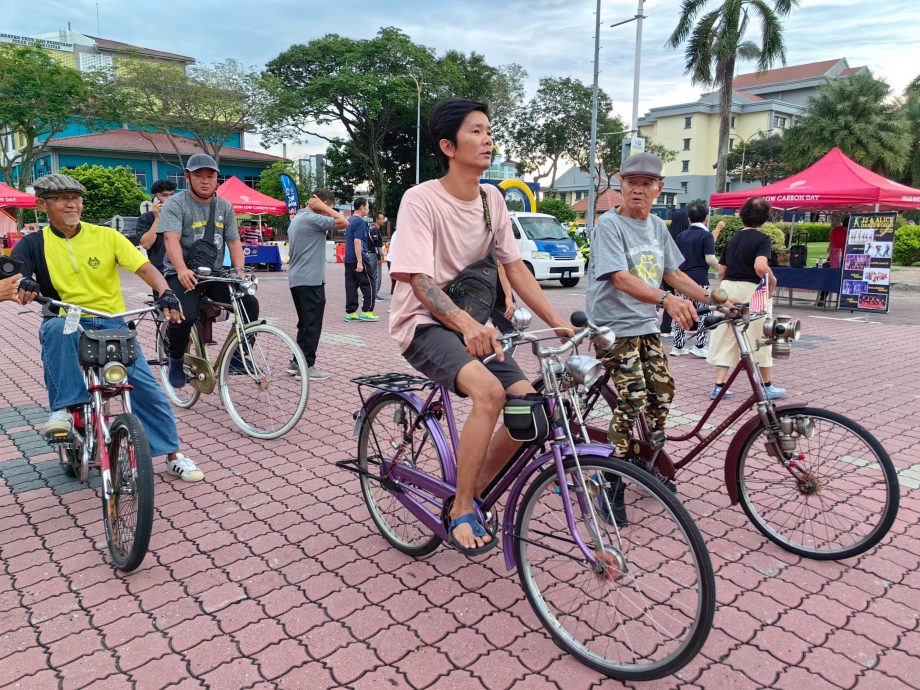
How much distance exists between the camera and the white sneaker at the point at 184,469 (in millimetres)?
4113

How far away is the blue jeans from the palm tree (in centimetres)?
2785

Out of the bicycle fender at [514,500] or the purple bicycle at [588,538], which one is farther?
the bicycle fender at [514,500]

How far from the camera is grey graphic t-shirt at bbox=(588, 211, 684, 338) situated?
346 centimetres

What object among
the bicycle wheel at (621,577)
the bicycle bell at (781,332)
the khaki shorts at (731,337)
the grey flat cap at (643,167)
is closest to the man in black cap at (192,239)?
the grey flat cap at (643,167)

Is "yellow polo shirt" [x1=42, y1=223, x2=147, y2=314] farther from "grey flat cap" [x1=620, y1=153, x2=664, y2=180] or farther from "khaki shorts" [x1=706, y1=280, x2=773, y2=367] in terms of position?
"khaki shorts" [x1=706, y1=280, x2=773, y2=367]

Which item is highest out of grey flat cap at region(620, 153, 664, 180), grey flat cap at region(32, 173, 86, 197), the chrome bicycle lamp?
grey flat cap at region(620, 153, 664, 180)

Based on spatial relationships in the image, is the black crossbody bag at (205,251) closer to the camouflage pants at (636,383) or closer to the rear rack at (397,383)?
the rear rack at (397,383)

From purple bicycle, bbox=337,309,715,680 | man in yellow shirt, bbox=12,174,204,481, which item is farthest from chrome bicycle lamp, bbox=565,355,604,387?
man in yellow shirt, bbox=12,174,204,481

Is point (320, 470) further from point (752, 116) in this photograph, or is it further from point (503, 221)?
point (752, 116)

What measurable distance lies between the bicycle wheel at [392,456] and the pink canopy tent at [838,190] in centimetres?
1145

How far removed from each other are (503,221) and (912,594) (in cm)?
242

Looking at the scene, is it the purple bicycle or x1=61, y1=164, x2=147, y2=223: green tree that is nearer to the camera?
the purple bicycle

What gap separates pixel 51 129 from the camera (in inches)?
1411

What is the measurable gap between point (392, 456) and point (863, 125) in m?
44.3
